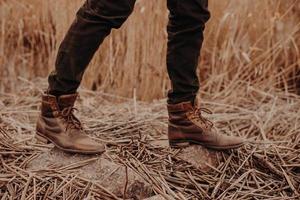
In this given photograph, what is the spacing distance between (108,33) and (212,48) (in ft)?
4.78

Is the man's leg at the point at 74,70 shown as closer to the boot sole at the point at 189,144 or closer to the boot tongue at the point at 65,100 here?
the boot tongue at the point at 65,100

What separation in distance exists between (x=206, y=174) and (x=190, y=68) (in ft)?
1.13

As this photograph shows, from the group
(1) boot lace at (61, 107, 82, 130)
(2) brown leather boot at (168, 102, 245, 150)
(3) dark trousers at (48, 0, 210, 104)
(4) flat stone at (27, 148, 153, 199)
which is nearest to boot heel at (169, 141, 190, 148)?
(2) brown leather boot at (168, 102, 245, 150)

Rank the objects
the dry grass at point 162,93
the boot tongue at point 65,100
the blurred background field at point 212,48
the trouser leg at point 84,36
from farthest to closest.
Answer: the blurred background field at point 212,48 < the dry grass at point 162,93 < the boot tongue at point 65,100 < the trouser leg at point 84,36

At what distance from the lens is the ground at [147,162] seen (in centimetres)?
164

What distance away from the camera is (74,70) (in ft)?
5.20

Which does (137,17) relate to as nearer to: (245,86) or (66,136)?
(245,86)

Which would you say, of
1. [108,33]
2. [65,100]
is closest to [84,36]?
[108,33]

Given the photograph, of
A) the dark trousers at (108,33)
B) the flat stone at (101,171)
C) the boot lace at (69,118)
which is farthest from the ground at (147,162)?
the dark trousers at (108,33)

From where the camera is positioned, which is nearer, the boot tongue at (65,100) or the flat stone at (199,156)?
the boot tongue at (65,100)

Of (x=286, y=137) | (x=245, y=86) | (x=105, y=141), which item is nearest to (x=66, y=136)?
(x=105, y=141)

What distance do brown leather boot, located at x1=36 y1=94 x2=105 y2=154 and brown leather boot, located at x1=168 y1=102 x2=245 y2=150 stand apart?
10.8 inches

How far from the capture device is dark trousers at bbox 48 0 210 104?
153 centimetres

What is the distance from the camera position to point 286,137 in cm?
226
